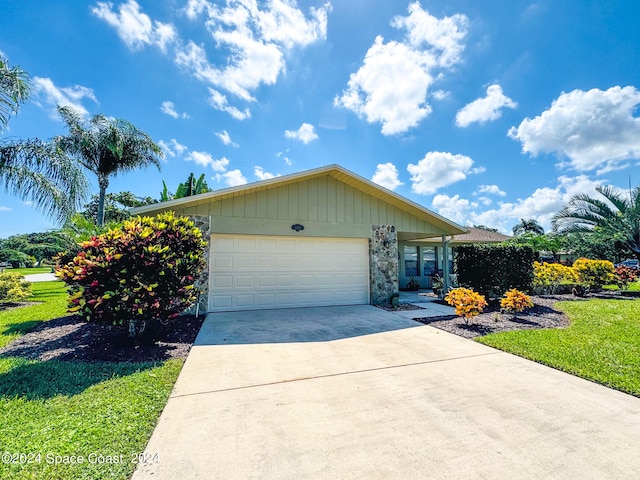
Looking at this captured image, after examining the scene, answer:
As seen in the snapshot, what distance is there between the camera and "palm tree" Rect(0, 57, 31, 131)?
7.42 metres

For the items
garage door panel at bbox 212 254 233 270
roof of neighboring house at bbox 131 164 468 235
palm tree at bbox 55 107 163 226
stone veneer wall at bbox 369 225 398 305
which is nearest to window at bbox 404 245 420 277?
roof of neighboring house at bbox 131 164 468 235

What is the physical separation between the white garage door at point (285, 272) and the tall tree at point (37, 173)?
18.1ft

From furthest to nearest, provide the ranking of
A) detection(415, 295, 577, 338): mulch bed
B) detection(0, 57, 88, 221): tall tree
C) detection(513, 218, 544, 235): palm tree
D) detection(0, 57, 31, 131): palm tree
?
detection(513, 218, 544, 235): palm tree
detection(0, 57, 88, 221): tall tree
detection(0, 57, 31, 131): palm tree
detection(415, 295, 577, 338): mulch bed

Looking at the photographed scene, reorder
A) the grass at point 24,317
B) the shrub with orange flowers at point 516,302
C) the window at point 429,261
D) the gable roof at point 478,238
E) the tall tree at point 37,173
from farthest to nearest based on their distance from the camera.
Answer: the gable roof at point 478,238, the window at point 429,261, the tall tree at point 37,173, the shrub with orange flowers at point 516,302, the grass at point 24,317

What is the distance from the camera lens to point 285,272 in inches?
355

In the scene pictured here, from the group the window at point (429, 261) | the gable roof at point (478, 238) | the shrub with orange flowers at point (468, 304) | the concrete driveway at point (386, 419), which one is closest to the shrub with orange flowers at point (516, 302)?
the shrub with orange flowers at point (468, 304)

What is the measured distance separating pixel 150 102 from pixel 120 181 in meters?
7.05

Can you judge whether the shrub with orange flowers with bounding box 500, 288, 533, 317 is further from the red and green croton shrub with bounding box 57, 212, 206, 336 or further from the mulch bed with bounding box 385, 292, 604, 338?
the red and green croton shrub with bounding box 57, 212, 206, 336

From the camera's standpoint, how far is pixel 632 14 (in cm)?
738

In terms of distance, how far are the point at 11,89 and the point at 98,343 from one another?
763cm

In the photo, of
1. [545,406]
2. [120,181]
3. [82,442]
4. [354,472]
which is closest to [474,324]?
[545,406]

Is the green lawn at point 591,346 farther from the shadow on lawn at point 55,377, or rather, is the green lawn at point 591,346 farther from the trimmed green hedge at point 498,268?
the shadow on lawn at point 55,377

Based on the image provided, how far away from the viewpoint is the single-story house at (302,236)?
819 centimetres

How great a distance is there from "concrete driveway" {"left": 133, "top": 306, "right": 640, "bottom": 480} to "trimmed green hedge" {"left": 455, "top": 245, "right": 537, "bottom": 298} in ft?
16.9
